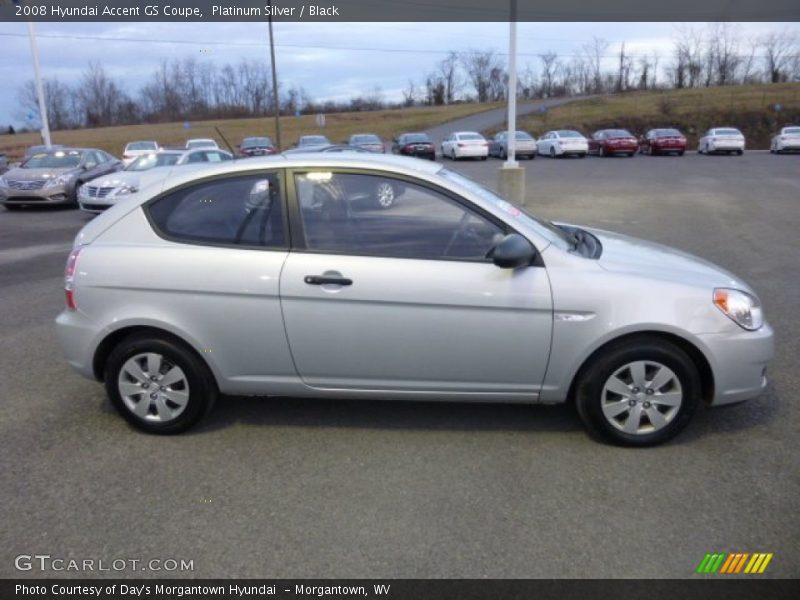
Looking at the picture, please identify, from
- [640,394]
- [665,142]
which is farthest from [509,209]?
[665,142]

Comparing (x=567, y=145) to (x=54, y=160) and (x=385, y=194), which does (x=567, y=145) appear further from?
(x=385, y=194)

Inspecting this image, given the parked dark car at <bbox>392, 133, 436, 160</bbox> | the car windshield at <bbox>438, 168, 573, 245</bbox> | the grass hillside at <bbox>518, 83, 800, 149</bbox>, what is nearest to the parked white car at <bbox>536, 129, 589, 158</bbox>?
the parked dark car at <bbox>392, 133, 436, 160</bbox>

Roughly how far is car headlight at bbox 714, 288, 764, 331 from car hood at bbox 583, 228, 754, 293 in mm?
70

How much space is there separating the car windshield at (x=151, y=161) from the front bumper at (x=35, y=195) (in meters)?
1.95

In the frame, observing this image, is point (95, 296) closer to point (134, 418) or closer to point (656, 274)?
point (134, 418)

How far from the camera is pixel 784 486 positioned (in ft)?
11.0

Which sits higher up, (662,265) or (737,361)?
(662,265)

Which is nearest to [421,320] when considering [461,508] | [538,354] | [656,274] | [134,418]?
[538,354]

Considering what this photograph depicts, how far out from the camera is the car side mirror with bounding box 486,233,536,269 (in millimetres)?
3602

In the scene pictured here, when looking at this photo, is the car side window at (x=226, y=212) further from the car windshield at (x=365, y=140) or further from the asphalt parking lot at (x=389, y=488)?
the car windshield at (x=365, y=140)

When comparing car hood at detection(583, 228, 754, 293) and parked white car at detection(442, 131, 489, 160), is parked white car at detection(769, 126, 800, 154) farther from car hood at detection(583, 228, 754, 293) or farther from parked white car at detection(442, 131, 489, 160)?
car hood at detection(583, 228, 754, 293)

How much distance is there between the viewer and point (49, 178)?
53.4 ft

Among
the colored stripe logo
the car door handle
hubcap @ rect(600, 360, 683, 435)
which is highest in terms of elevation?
the car door handle

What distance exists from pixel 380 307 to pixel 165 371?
1408 mm
